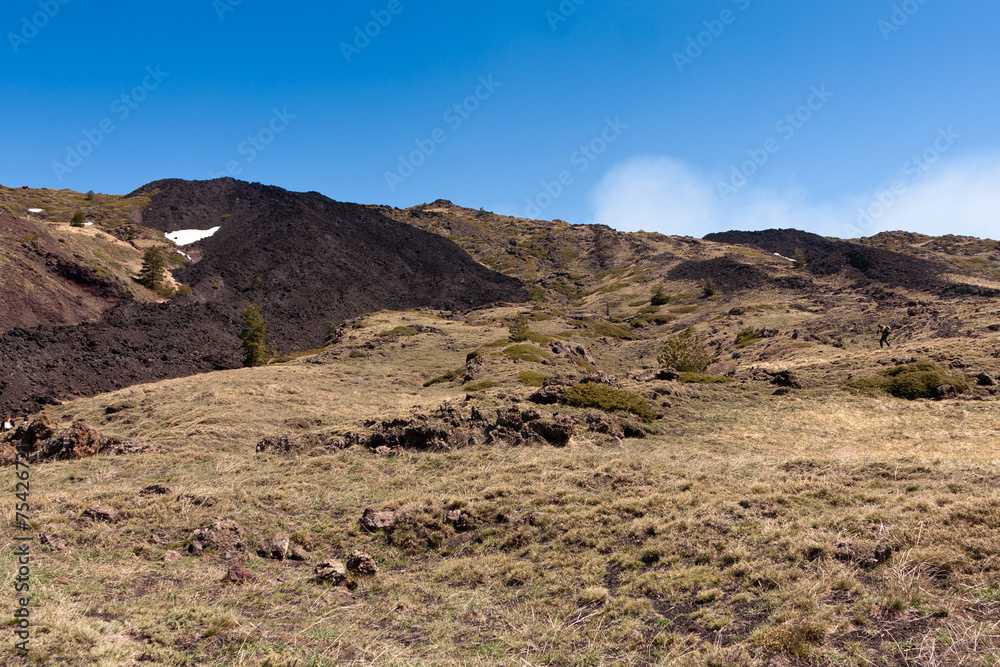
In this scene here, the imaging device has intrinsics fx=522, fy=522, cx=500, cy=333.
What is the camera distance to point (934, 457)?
639 inches

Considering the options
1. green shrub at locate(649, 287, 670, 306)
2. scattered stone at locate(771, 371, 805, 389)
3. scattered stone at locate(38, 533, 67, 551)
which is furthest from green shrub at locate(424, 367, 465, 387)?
green shrub at locate(649, 287, 670, 306)

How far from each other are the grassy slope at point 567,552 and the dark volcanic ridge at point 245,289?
105 feet

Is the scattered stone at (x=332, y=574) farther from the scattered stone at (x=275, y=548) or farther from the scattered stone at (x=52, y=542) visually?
the scattered stone at (x=52, y=542)

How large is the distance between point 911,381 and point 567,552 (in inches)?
1039

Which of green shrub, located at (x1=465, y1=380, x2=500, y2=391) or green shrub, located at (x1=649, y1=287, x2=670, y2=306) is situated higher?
green shrub, located at (x1=649, y1=287, x2=670, y2=306)

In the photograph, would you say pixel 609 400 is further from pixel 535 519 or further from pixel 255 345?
pixel 255 345

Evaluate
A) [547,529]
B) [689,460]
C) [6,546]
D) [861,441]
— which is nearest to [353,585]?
[547,529]

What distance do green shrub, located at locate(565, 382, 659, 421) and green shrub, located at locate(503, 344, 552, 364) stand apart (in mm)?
16313

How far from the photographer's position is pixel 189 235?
111 metres

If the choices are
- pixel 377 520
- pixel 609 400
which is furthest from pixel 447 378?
pixel 377 520

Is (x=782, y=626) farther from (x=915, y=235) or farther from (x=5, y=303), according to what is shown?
(x=915, y=235)

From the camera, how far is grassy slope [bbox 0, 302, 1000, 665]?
731 cm

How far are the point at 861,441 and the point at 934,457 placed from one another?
4.25m

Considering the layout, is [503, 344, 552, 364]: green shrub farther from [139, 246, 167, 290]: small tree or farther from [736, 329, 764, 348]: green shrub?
[139, 246, 167, 290]: small tree
